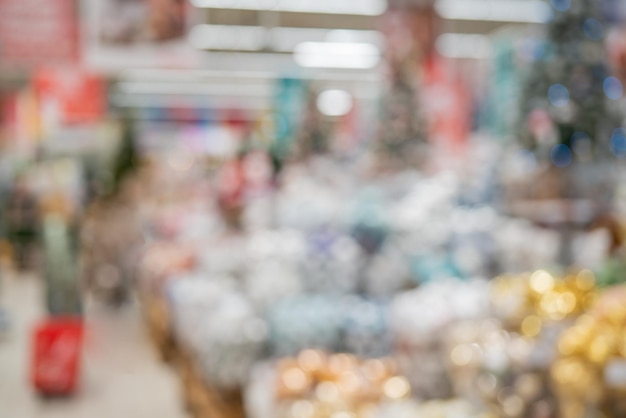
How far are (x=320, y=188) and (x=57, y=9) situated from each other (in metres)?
1.94

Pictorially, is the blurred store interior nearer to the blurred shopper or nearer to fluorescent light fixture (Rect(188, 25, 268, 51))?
the blurred shopper

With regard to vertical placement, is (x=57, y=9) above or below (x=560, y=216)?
above

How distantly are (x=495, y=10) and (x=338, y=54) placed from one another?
281 centimetres

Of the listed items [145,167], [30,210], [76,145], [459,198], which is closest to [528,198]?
[459,198]

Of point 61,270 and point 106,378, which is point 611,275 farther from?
point 106,378

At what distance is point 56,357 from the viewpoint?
614 centimetres

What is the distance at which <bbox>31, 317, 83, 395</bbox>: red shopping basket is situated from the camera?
19.8 feet

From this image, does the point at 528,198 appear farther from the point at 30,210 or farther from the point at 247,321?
the point at 30,210

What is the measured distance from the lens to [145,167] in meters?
10.6

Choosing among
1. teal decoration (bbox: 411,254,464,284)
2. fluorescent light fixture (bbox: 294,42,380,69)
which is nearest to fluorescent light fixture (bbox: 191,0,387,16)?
fluorescent light fixture (bbox: 294,42,380,69)

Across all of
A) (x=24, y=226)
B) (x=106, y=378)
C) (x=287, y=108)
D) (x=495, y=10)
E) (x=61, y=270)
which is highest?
(x=495, y=10)

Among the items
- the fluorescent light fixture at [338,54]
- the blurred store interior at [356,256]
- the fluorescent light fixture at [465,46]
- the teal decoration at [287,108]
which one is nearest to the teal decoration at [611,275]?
the blurred store interior at [356,256]

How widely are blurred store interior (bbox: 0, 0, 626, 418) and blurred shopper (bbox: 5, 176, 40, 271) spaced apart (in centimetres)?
401

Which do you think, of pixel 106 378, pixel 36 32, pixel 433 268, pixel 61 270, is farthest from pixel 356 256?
pixel 106 378
